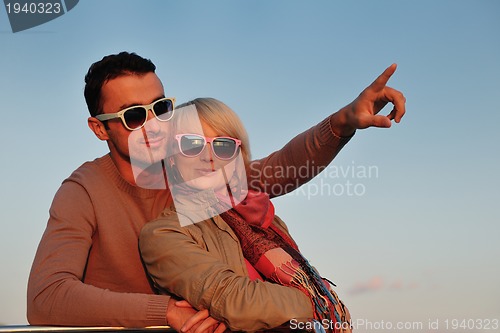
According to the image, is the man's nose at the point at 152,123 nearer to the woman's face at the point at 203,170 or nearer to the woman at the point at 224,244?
the woman at the point at 224,244

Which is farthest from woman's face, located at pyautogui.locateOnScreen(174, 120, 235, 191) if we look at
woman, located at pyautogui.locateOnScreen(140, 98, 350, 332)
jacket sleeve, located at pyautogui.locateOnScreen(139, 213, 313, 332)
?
jacket sleeve, located at pyautogui.locateOnScreen(139, 213, 313, 332)

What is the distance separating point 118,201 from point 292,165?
1269mm

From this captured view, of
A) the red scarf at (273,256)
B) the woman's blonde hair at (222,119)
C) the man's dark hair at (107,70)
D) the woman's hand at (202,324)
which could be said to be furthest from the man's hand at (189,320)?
the man's dark hair at (107,70)

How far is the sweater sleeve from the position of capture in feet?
10.2

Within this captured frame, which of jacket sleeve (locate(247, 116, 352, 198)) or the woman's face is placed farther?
jacket sleeve (locate(247, 116, 352, 198))

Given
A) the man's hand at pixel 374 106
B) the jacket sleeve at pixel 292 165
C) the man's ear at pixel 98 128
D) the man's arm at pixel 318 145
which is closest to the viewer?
the man's hand at pixel 374 106

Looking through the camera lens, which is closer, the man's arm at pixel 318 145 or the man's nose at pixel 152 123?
the man's arm at pixel 318 145

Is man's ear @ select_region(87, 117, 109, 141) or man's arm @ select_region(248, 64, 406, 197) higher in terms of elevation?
man's ear @ select_region(87, 117, 109, 141)

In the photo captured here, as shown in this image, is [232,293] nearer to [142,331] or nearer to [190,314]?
[190,314]

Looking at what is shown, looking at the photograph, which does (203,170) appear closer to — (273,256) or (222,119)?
(222,119)

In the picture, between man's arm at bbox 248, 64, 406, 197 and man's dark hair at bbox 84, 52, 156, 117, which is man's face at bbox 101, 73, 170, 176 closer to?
man's dark hair at bbox 84, 52, 156, 117

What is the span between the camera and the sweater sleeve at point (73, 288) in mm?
3115

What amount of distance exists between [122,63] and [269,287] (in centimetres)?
205

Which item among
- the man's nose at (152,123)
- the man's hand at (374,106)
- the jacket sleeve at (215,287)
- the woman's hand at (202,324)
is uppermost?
the man's nose at (152,123)
